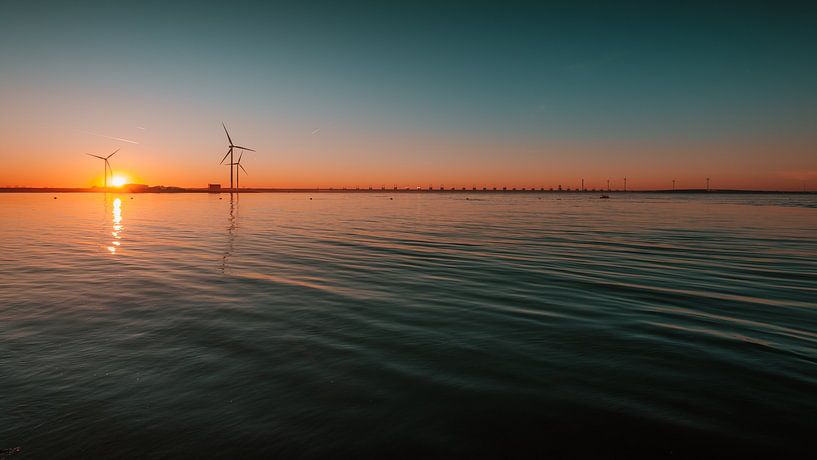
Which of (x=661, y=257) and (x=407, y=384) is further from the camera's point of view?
(x=661, y=257)

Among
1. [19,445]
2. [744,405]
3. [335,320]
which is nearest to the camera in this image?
[19,445]

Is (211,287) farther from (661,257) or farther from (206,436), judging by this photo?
(661,257)

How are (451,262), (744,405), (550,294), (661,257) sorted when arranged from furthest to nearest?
(661,257) < (451,262) < (550,294) < (744,405)

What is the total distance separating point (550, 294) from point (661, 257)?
11848mm

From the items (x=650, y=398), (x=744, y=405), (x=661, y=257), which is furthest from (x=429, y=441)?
(x=661, y=257)

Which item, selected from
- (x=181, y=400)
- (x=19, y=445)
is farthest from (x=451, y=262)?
(x=19, y=445)

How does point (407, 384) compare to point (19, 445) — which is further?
point (407, 384)

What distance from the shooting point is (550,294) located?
13547mm

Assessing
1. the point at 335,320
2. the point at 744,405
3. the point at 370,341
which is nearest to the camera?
the point at 744,405

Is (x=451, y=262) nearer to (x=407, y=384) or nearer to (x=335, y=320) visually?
(x=335, y=320)

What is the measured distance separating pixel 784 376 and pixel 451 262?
1374 centimetres

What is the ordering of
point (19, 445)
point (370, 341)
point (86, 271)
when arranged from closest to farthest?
point (19, 445)
point (370, 341)
point (86, 271)

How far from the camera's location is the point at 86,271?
1742 centimetres

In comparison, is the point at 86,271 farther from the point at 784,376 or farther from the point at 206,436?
the point at 784,376
